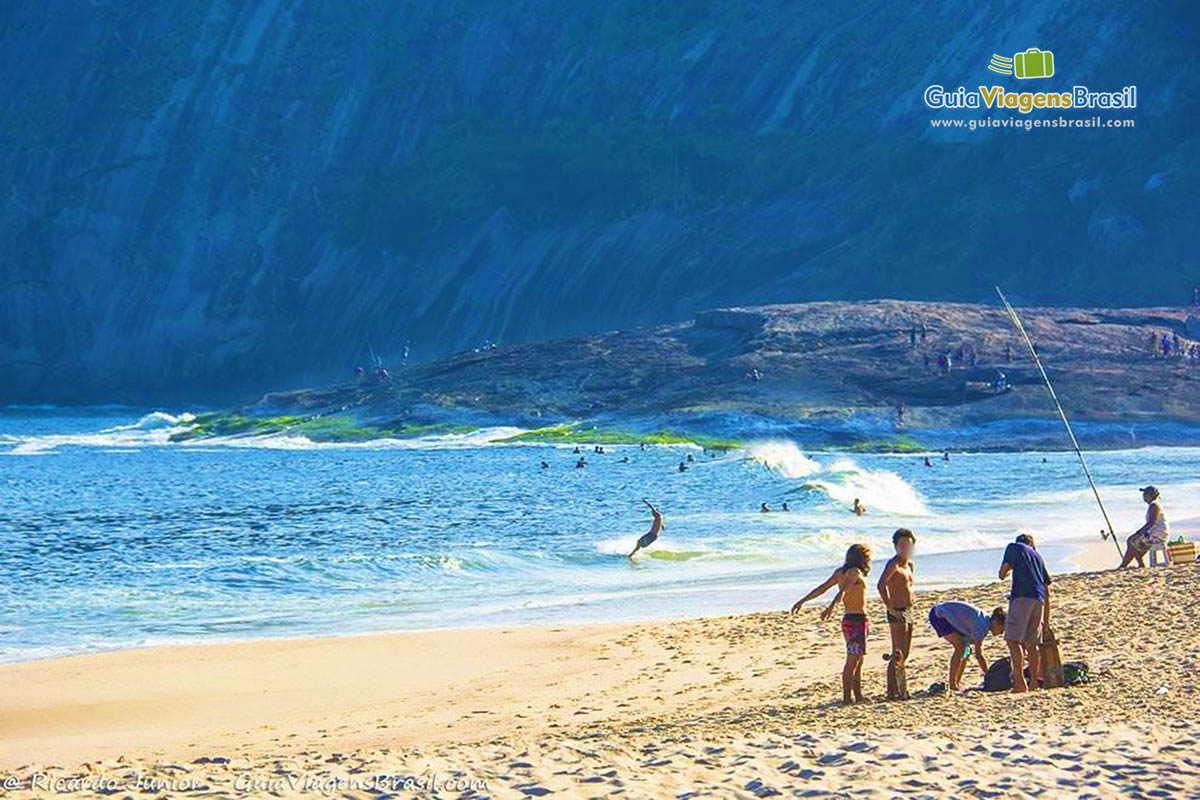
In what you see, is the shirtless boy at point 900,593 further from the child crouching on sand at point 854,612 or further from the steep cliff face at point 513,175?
the steep cliff face at point 513,175

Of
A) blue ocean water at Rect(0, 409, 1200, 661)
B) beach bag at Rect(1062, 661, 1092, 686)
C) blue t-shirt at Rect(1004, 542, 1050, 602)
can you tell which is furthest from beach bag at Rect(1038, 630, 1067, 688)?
blue ocean water at Rect(0, 409, 1200, 661)

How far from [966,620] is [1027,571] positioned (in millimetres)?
754

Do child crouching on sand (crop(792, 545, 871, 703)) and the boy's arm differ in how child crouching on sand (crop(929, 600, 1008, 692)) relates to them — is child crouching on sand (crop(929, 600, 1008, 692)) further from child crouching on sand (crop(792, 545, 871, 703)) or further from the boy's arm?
child crouching on sand (crop(792, 545, 871, 703))

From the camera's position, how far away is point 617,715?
1308 centimetres

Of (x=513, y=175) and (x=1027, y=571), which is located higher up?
(x=513, y=175)

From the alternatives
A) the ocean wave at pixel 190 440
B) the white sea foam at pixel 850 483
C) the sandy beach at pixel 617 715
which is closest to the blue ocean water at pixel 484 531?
the white sea foam at pixel 850 483

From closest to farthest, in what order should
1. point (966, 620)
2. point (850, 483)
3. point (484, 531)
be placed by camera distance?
point (966, 620)
point (484, 531)
point (850, 483)

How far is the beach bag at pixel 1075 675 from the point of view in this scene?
12.4m

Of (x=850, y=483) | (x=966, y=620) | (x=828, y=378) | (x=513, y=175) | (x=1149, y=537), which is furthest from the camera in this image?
(x=513, y=175)

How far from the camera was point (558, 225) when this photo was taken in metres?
106

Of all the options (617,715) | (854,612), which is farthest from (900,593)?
(617,715)

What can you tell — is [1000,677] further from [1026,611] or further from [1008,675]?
[1026,611]

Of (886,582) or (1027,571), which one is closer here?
(1027,571)

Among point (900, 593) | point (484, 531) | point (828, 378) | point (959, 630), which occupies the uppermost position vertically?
point (828, 378)
